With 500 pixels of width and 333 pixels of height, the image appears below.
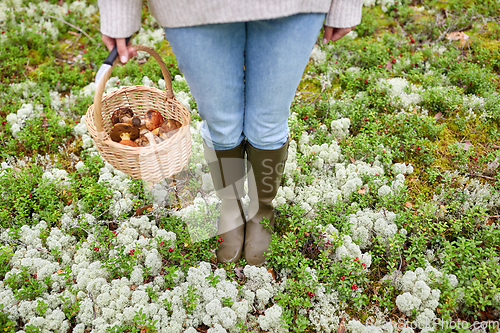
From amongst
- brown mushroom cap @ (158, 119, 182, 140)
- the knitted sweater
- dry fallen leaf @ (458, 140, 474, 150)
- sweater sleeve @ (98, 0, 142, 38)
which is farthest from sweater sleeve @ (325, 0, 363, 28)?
dry fallen leaf @ (458, 140, 474, 150)

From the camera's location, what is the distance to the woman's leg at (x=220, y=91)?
1294 millimetres

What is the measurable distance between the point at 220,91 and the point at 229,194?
0.84 m

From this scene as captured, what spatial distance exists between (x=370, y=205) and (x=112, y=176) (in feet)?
6.71

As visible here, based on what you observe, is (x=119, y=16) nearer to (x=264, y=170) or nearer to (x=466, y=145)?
(x=264, y=170)

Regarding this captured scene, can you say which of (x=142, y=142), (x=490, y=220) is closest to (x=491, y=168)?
(x=490, y=220)

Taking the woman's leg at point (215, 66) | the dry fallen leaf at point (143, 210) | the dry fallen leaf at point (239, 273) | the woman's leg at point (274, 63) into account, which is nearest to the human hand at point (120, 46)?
the woman's leg at point (215, 66)

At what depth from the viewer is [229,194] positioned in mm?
2111

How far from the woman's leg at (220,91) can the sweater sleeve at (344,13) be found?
1.29 ft

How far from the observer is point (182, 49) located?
1.32 meters

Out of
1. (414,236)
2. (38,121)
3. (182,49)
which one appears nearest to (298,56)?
(182,49)

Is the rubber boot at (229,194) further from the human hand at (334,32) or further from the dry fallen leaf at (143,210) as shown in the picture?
the human hand at (334,32)

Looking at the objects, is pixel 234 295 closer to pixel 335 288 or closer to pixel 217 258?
pixel 217 258

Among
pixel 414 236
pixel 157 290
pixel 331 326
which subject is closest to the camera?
pixel 331 326

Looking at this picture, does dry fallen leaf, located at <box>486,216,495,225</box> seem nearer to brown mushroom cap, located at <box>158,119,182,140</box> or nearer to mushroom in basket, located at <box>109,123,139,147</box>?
brown mushroom cap, located at <box>158,119,182,140</box>
